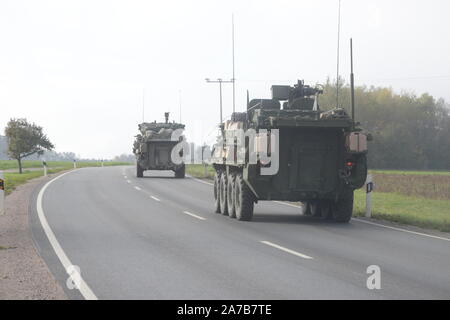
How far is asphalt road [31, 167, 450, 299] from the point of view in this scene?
841 cm

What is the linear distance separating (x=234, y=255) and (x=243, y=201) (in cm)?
590

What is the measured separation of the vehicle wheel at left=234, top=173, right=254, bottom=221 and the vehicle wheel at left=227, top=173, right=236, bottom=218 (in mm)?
523

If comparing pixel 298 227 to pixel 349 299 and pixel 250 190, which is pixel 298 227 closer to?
pixel 250 190

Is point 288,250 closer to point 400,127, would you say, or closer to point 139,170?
point 139,170

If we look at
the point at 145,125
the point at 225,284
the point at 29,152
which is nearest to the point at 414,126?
the point at 29,152

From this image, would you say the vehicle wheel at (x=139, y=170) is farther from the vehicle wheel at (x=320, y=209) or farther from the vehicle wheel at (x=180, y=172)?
the vehicle wheel at (x=320, y=209)

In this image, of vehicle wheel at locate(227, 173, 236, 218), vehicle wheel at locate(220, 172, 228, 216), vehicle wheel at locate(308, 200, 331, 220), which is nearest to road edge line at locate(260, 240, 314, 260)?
vehicle wheel at locate(227, 173, 236, 218)

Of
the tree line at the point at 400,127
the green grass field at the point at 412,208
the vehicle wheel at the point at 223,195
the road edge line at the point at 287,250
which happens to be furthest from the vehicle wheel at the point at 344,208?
the tree line at the point at 400,127

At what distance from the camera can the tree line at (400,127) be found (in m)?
79.9

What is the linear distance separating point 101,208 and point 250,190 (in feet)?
16.1

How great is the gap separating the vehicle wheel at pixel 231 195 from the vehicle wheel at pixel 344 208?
251cm

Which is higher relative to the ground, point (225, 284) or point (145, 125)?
point (145, 125)

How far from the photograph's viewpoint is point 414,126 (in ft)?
285

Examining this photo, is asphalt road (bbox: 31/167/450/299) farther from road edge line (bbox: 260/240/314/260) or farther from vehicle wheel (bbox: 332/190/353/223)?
vehicle wheel (bbox: 332/190/353/223)
